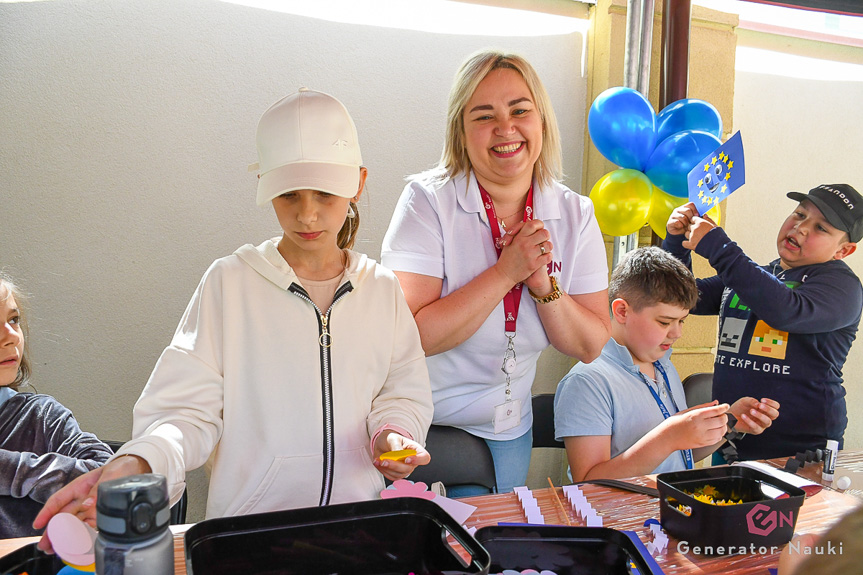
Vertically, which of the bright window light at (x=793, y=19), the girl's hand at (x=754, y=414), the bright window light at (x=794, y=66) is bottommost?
the girl's hand at (x=754, y=414)

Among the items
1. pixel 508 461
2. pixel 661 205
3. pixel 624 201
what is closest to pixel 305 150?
pixel 508 461

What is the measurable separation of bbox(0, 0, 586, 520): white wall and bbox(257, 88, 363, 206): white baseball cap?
5.05 ft

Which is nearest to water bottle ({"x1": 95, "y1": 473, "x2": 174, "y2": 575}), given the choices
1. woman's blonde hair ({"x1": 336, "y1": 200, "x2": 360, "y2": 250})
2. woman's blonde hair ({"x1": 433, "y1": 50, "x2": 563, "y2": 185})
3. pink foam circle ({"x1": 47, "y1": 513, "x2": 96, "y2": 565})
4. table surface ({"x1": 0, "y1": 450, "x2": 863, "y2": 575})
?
pink foam circle ({"x1": 47, "y1": 513, "x2": 96, "y2": 565})

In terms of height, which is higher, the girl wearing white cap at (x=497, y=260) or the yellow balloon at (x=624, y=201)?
the yellow balloon at (x=624, y=201)

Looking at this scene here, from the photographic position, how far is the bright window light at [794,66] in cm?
368

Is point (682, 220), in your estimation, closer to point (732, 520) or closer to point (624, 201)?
point (624, 201)

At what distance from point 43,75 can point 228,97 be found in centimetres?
70

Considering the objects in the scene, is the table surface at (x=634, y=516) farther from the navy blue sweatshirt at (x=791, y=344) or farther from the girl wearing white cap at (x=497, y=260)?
the navy blue sweatshirt at (x=791, y=344)

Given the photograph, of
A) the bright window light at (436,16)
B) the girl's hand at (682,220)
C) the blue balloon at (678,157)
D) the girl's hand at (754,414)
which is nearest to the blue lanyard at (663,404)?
the girl's hand at (754,414)

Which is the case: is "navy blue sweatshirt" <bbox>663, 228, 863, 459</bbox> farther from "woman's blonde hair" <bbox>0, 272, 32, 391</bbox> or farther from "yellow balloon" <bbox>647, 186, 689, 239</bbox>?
"woman's blonde hair" <bbox>0, 272, 32, 391</bbox>

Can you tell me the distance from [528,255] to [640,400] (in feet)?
2.09

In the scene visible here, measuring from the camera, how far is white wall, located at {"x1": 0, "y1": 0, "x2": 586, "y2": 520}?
2455 millimetres

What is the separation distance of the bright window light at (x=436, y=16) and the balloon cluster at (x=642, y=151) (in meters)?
0.85

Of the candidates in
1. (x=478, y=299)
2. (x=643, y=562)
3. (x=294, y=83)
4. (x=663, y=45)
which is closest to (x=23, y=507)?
(x=478, y=299)
